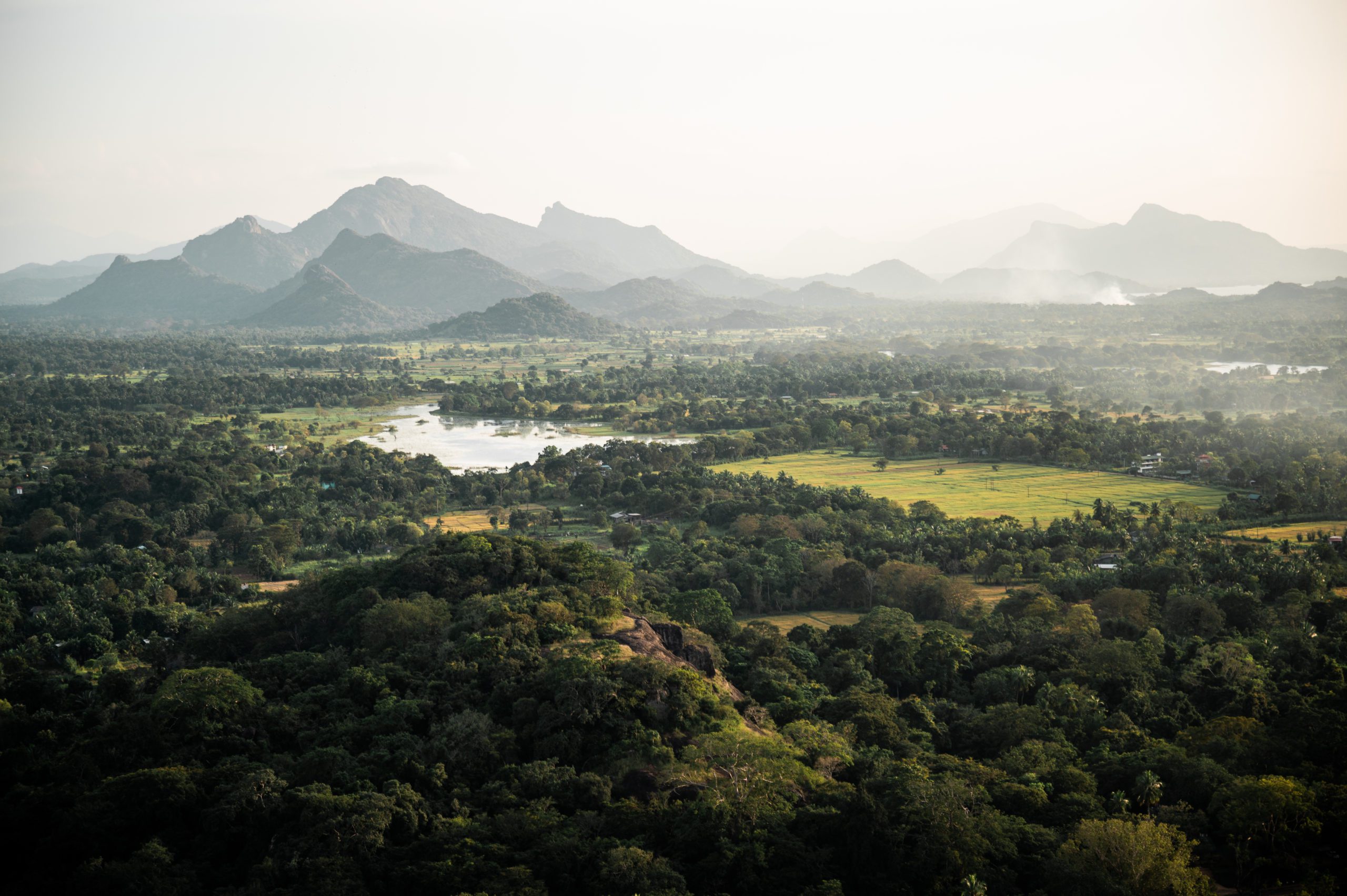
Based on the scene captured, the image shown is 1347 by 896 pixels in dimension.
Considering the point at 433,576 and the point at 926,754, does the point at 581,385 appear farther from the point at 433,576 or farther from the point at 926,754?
the point at 926,754

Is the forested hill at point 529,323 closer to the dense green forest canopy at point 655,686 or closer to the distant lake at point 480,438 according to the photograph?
the distant lake at point 480,438

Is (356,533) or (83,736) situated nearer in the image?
(83,736)

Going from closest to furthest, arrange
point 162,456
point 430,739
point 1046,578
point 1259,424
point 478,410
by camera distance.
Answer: point 430,739 → point 1046,578 → point 162,456 → point 1259,424 → point 478,410

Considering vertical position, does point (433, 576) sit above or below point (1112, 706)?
above

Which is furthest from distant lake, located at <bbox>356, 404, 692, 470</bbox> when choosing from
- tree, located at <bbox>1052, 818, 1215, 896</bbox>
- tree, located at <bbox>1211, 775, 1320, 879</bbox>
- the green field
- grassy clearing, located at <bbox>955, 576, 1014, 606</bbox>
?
tree, located at <bbox>1211, 775, 1320, 879</bbox>

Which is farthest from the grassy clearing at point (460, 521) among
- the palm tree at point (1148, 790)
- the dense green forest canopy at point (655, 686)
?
the palm tree at point (1148, 790)

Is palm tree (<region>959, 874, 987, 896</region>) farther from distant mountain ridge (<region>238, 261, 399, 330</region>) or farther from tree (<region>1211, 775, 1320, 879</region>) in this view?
distant mountain ridge (<region>238, 261, 399, 330</region>)

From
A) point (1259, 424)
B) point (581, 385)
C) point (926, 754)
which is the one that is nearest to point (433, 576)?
point (926, 754)
